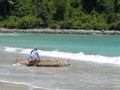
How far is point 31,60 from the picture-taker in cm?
3309

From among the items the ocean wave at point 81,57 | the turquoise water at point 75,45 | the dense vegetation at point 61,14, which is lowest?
the dense vegetation at point 61,14

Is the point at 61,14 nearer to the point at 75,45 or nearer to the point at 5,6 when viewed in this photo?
the point at 5,6

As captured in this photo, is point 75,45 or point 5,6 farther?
point 5,6

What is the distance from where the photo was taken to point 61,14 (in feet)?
328

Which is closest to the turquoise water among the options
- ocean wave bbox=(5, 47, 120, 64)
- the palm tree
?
ocean wave bbox=(5, 47, 120, 64)

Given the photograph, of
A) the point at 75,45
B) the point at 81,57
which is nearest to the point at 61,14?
the point at 75,45

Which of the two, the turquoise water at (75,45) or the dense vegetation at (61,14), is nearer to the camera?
the turquoise water at (75,45)

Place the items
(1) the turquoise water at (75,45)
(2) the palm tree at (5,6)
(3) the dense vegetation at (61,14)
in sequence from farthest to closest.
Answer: (2) the palm tree at (5,6), (3) the dense vegetation at (61,14), (1) the turquoise water at (75,45)

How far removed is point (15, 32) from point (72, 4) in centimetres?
1483

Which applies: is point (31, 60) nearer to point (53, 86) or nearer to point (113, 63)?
point (113, 63)

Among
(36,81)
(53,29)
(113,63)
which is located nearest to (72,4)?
(53,29)

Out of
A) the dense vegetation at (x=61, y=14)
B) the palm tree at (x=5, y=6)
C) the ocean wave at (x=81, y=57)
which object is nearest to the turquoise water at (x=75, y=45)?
the ocean wave at (x=81, y=57)

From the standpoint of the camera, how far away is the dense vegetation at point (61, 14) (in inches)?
3771

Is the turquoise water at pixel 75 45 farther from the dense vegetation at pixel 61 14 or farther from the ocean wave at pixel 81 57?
the dense vegetation at pixel 61 14
